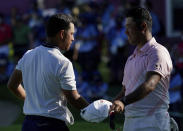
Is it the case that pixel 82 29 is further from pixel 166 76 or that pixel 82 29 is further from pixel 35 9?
pixel 166 76

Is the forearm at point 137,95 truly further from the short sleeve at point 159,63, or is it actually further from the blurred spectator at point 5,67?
the blurred spectator at point 5,67

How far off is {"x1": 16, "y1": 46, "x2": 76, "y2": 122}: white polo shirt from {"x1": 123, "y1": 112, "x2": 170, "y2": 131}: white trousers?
0.62 metres

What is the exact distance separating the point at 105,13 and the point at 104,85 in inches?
117

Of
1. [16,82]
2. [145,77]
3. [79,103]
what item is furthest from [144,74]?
[16,82]

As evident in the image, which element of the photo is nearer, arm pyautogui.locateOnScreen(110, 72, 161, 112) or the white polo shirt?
arm pyautogui.locateOnScreen(110, 72, 161, 112)

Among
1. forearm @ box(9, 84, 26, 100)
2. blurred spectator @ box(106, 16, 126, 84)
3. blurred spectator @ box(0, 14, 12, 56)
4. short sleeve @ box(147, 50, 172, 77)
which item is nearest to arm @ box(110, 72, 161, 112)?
short sleeve @ box(147, 50, 172, 77)

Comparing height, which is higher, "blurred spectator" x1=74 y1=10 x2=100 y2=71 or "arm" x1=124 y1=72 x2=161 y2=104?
"arm" x1=124 y1=72 x2=161 y2=104

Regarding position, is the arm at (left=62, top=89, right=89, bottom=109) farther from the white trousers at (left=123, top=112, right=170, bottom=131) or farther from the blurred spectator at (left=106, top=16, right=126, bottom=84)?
the blurred spectator at (left=106, top=16, right=126, bottom=84)

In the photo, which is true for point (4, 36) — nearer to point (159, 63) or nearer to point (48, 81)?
point (48, 81)

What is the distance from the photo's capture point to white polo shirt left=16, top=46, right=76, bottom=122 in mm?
4859

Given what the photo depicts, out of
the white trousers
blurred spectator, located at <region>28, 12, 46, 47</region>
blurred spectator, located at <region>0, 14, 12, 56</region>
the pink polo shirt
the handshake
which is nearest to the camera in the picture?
the handshake

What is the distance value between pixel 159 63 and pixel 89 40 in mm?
8700

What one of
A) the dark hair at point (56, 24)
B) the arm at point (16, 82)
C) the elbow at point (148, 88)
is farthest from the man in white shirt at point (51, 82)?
the elbow at point (148, 88)

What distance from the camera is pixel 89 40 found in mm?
13391
